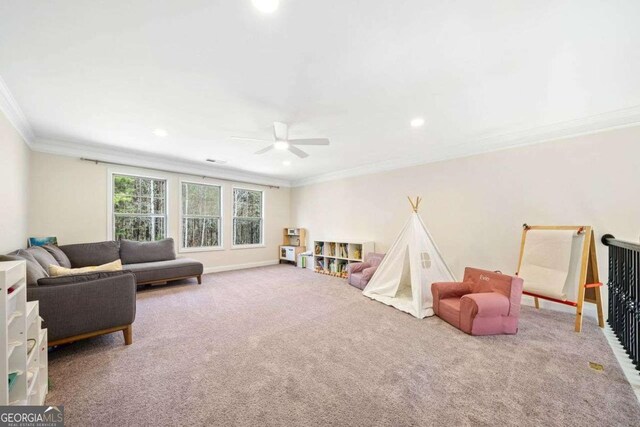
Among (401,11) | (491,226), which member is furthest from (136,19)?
(491,226)

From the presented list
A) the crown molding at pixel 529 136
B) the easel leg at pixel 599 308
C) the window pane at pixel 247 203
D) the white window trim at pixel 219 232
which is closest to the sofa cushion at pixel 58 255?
the white window trim at pixel 219 232

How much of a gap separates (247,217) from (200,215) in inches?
47.7

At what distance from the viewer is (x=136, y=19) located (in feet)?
5.05

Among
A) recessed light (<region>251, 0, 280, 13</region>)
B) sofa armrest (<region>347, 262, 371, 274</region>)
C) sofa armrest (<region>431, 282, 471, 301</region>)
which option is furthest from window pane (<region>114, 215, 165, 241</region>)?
sofa armrest (<region>431, 282, 471, 301</region>)

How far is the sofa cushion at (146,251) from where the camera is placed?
4.48m

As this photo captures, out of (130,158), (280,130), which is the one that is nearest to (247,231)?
(130,158)

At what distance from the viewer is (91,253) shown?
4.09 metres

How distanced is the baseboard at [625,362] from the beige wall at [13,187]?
5.91 meters

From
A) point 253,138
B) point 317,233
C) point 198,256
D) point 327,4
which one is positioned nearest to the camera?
point 327,4

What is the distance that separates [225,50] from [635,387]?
155 inches

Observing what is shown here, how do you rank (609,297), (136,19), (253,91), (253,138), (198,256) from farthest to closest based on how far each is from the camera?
(198,256)
(253,138)
(609,297)
(253,91)
(136,19)

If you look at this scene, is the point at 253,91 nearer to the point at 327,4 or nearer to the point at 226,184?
the point at 327,4

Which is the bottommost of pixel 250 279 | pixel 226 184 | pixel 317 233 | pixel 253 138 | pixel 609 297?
pixel 250 279

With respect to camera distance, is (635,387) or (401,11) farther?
(635,387)
